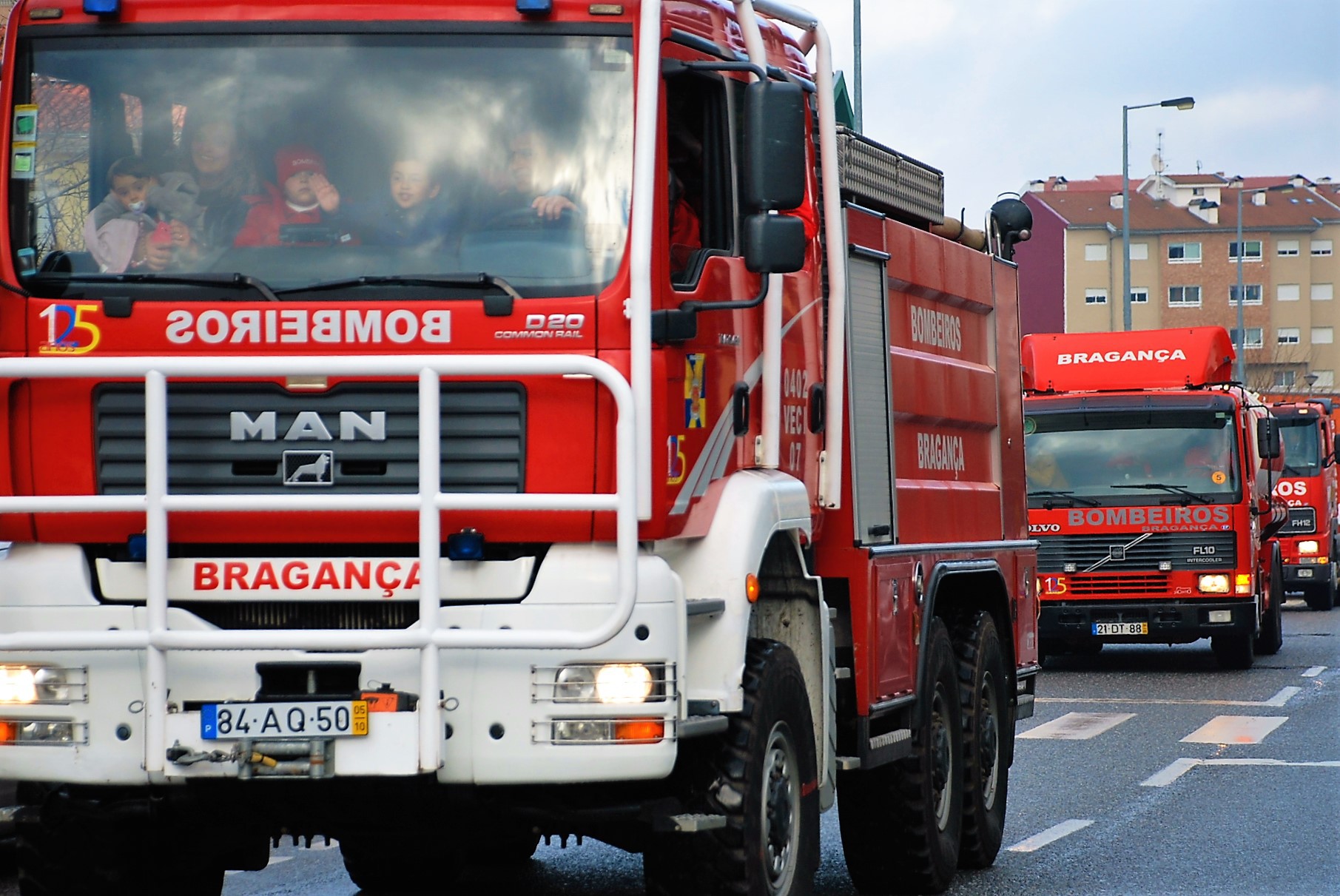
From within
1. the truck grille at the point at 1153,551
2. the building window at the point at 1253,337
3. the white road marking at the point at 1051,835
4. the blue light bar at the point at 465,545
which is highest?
the building window at the point at 1253,337

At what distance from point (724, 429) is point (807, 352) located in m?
1.08

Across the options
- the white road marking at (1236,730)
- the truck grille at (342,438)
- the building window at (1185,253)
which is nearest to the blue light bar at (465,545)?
the truck grille at (342,438)

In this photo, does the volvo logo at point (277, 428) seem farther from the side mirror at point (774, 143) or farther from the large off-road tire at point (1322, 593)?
the large off-road tire at point (1322, 593)

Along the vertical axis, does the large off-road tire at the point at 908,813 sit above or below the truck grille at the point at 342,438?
below

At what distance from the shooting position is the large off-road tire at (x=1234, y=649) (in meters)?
20.6

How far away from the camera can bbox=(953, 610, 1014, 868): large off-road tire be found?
29.8ft

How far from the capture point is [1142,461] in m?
20.3

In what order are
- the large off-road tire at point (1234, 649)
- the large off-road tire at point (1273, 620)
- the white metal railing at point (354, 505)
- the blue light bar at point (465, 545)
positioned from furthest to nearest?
the large off-road tire at point (1273, 620) → the large off-road tire at point (1234, 649) → the blue light bar at point (465, 545) → the white metal railing at point (354, 505)

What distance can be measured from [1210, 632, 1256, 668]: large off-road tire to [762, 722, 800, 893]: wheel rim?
14724 millimetres

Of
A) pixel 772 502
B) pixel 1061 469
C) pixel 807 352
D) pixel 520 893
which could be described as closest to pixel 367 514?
pixel 772 502

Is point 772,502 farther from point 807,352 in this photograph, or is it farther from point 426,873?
point 426,873

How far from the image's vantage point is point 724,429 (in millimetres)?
6340

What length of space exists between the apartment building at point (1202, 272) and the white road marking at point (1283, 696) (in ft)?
269

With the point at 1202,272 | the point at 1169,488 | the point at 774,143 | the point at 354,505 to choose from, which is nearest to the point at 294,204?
the point at 354,505
